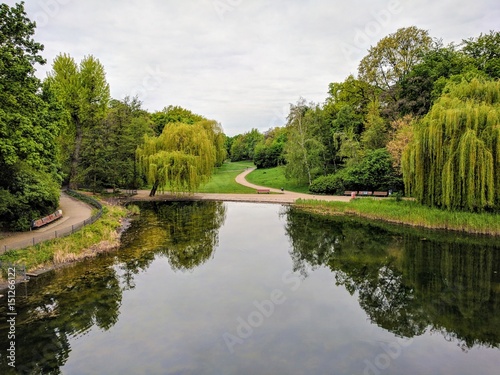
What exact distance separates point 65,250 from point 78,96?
2524 cm

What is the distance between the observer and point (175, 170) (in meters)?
36.7

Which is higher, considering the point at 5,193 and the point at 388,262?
the point at 5,193

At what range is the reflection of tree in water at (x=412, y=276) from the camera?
12148 mm

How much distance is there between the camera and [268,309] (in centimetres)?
1309

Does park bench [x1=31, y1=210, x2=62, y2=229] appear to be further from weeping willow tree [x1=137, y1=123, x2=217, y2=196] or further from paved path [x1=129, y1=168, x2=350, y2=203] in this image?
paved path [x1=129, y1=168, x2=350, y2=203]

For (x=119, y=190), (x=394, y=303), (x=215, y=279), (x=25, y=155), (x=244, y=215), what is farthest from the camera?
(x=119, y=190)

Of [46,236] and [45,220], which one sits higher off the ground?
[45,220]

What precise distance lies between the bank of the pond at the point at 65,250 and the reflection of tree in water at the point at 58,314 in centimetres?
97

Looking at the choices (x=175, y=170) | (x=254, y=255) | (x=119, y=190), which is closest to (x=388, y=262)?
(x=254, y=255)

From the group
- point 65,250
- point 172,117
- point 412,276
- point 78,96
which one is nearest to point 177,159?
point 78,96

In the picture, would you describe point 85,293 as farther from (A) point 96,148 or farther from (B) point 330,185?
(B) point 330,185

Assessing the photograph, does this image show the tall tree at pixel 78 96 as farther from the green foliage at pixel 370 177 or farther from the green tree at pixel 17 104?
the green foliage at pixel 370 177

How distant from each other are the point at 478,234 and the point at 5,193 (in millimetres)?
27753

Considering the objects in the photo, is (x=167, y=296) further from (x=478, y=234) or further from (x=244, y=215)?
(x=478, y=234)
